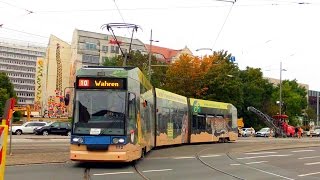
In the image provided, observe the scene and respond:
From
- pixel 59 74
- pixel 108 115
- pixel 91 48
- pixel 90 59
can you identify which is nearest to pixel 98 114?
pixel 108 115

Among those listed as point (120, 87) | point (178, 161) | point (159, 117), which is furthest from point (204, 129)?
point (120, 87)

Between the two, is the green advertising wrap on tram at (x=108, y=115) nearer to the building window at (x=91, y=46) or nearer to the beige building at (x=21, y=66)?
the building window at (x=91, y=46)

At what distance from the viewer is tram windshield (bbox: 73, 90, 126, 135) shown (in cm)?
1659

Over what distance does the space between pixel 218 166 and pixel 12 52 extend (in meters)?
147

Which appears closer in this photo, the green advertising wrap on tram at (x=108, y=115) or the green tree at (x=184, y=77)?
the green advertising wrap on tram at (x=108, y=115)

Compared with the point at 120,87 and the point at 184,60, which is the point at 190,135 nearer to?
the point at 120,87

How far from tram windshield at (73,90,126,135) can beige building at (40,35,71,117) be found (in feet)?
288

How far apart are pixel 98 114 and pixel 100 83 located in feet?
3.83

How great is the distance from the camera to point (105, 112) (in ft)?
55.1

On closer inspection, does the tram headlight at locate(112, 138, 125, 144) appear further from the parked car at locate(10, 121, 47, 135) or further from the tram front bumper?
the parked car at locate(10, 121, 47, 135)

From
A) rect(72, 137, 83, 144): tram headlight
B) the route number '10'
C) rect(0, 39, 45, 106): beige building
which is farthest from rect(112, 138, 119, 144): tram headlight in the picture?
rect(0, 39, 45, 106): beige building

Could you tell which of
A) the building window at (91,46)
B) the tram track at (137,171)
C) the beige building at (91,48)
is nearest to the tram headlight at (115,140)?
the tram track at (137,171)

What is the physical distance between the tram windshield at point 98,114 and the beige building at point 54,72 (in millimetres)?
87837

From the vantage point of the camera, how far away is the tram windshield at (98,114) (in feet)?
54.4
